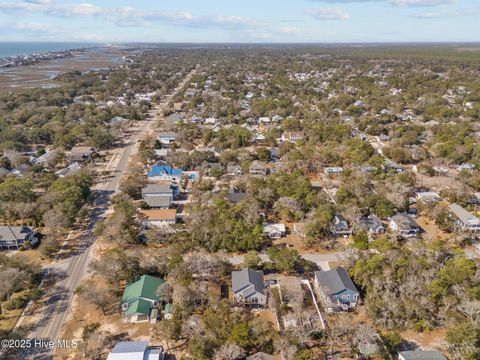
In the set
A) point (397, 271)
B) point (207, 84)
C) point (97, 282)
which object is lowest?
point (97, 282)

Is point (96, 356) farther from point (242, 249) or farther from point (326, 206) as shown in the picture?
point (326, 206)

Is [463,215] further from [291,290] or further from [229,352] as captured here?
[229,352]

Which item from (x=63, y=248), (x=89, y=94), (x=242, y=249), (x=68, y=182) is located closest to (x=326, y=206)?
(x=242, y=249)

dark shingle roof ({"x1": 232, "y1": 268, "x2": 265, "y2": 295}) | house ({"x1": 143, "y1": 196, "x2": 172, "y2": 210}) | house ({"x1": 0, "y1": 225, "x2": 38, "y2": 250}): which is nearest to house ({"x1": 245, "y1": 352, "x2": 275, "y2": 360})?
dark shingle roof ({"x1": 232, "y1": 268, "x2": 265, "y2": 295})

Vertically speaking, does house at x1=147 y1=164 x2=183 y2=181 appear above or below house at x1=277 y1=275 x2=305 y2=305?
above

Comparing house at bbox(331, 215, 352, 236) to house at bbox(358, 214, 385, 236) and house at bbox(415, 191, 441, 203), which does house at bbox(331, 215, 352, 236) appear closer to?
house at bbox(358, 214, 385, 236)

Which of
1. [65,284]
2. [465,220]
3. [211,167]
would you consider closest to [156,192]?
[211,167]

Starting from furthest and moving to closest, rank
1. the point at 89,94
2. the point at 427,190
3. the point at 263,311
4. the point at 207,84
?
the point at 207,84 < the point at 89,94 < the point at 427,190 < the point at 263,311
